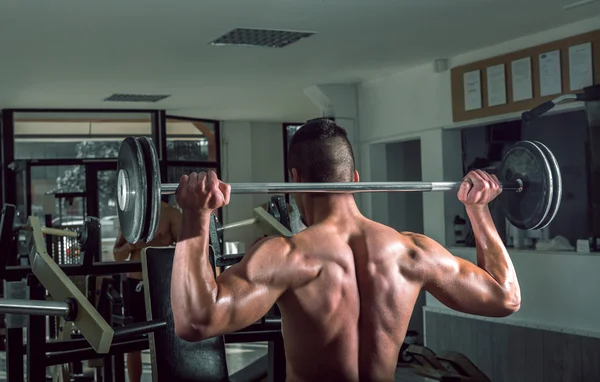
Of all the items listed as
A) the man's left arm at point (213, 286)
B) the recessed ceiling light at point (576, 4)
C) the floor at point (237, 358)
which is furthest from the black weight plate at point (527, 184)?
the floor at point (237, 358)

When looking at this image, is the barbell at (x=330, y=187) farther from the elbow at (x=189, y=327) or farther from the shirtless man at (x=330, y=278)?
the elbow at (x=189, y=327)

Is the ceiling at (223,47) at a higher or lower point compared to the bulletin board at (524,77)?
higher

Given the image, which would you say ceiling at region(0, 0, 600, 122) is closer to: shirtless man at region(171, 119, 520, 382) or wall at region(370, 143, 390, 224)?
wall at region(370, 143, 390, 224)

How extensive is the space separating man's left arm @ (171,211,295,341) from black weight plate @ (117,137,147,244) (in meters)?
0.12

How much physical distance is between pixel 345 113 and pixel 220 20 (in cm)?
289

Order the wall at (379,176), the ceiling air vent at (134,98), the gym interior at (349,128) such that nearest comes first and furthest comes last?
the gym interior at (349,128)
the wall at (379,176)
the ceiling air vent at (134,98)

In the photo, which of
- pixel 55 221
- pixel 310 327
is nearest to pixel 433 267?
pixel 310 327

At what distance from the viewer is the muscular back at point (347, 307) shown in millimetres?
1893

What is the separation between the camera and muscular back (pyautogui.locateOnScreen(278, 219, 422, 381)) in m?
1.89

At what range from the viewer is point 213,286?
1.73 meters

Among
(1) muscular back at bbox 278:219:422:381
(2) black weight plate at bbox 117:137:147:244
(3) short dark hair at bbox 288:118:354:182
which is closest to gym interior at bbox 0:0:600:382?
(2) black weight plate at bbox 117:137:147:244

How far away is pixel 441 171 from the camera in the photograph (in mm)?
6336

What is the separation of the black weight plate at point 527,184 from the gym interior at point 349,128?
0.14 ft

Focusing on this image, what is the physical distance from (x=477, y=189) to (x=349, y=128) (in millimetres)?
5434
